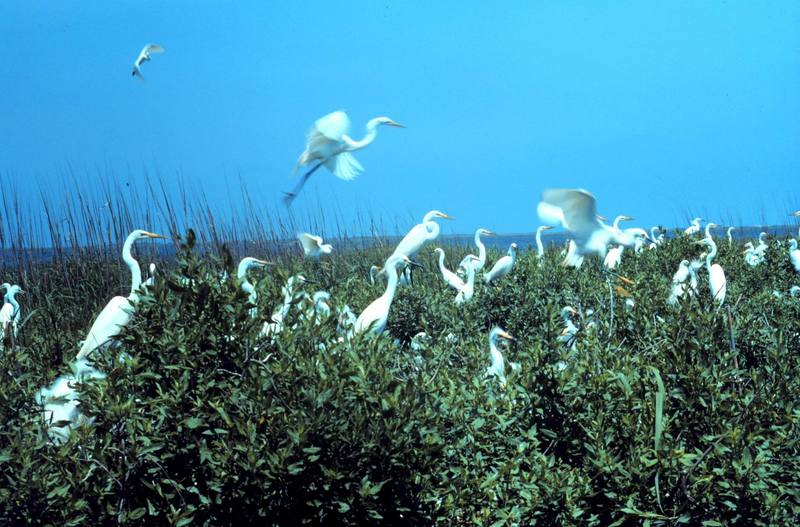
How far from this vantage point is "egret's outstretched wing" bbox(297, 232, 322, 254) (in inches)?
427

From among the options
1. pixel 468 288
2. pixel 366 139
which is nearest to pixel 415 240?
pixel 468 288

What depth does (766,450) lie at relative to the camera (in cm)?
283

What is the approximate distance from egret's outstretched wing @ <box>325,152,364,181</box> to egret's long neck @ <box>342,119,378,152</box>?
70 millimetres

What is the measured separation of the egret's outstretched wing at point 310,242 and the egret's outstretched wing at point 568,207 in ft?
23.8

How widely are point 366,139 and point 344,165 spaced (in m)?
0.62

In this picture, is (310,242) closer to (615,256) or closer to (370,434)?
(615,256)

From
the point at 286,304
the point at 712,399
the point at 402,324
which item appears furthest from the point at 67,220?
the point at 712,399

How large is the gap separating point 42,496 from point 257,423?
0.74m

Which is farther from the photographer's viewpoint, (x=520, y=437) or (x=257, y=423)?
(x=520, y=437)

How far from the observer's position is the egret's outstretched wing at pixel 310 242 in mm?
10845

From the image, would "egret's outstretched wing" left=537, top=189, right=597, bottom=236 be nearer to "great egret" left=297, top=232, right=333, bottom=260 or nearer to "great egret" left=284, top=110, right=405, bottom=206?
"great egret" left=284, top=110, right=405, bottom=206

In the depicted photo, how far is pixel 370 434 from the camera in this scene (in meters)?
2.60

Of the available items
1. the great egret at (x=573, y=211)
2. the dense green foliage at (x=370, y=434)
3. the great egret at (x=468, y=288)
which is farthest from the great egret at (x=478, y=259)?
the dense green foliage at (x=370, y=434)

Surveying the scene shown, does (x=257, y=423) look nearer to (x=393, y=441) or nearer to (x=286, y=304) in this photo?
(x=393, y=441)
